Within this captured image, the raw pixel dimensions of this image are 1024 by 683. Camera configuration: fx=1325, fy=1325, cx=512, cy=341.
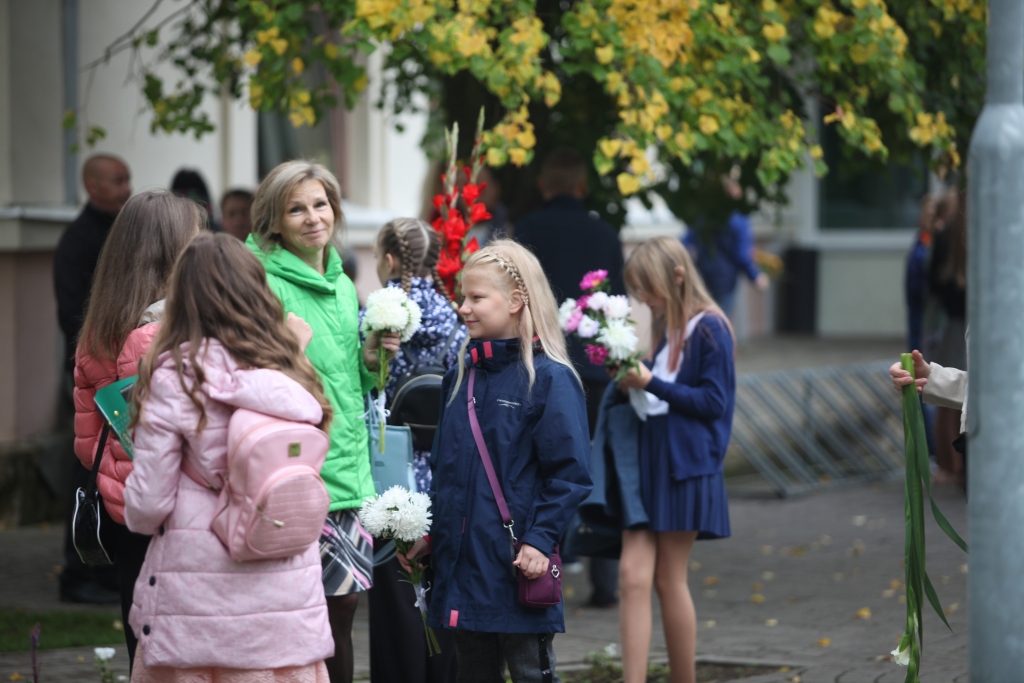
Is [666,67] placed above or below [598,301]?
above

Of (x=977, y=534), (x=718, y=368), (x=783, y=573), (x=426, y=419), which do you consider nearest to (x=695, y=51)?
(x=718, y=368)

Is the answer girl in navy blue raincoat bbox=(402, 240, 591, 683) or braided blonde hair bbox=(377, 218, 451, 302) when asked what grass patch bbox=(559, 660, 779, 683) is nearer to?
girl in navy blue raincoat bbox=(402, 240, 591, 683)

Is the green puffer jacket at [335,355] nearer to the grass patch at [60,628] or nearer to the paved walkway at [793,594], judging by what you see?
the paved walkway at [793,594]

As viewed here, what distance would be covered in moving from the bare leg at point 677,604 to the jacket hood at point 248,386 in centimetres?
218

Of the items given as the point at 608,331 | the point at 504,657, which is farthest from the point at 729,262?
the point at 504,657

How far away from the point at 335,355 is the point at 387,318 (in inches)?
8.6

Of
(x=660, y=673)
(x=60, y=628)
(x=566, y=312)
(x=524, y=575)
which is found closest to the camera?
(x=524, y=575)

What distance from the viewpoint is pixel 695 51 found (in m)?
6.27

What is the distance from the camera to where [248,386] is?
10.6 ft

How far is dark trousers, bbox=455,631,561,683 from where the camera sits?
3857 millimetres

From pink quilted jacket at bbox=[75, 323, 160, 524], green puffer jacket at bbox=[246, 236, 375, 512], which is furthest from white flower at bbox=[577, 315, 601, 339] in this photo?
pink quilted jacket at bbox=[75, 323, 160, 524]

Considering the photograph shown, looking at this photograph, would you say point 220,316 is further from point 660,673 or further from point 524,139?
point 660,673

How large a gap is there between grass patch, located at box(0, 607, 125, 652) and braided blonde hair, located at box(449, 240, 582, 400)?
9.29 feet

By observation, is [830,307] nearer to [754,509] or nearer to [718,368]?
[754,509]
